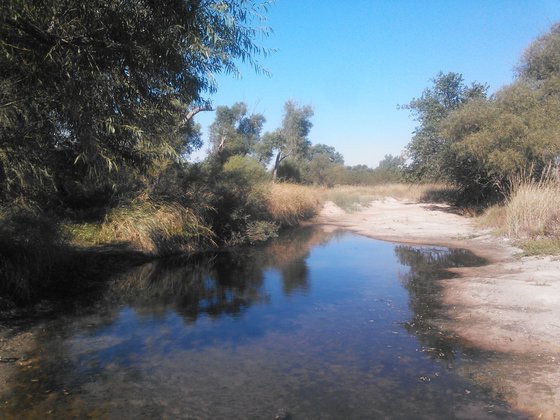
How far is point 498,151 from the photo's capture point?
20.7 meters

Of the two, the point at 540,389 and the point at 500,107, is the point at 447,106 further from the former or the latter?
the point at 540,389

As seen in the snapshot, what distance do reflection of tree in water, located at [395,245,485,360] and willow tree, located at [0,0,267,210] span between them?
16.2 ft

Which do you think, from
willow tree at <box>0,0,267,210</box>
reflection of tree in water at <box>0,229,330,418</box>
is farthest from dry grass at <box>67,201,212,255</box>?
willow tree at <box>0,0,267,210</box>

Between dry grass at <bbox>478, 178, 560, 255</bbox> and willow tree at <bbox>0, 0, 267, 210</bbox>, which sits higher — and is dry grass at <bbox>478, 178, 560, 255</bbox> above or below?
below

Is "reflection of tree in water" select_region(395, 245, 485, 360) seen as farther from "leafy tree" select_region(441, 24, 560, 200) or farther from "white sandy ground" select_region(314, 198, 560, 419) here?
"leafy tree" select_region(441, 24, 560, 200)

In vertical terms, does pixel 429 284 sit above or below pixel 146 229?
below

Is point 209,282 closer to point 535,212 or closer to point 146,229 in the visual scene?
point 146,229

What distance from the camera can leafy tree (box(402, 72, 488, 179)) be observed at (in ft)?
101

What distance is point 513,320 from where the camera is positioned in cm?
809

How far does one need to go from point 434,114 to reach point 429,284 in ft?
72.5

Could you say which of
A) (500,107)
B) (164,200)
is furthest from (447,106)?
(164,200)

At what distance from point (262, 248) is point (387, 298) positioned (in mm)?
9140

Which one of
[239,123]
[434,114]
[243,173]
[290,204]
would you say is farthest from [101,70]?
[239,123]

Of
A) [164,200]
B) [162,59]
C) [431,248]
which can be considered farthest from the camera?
[431,248]
